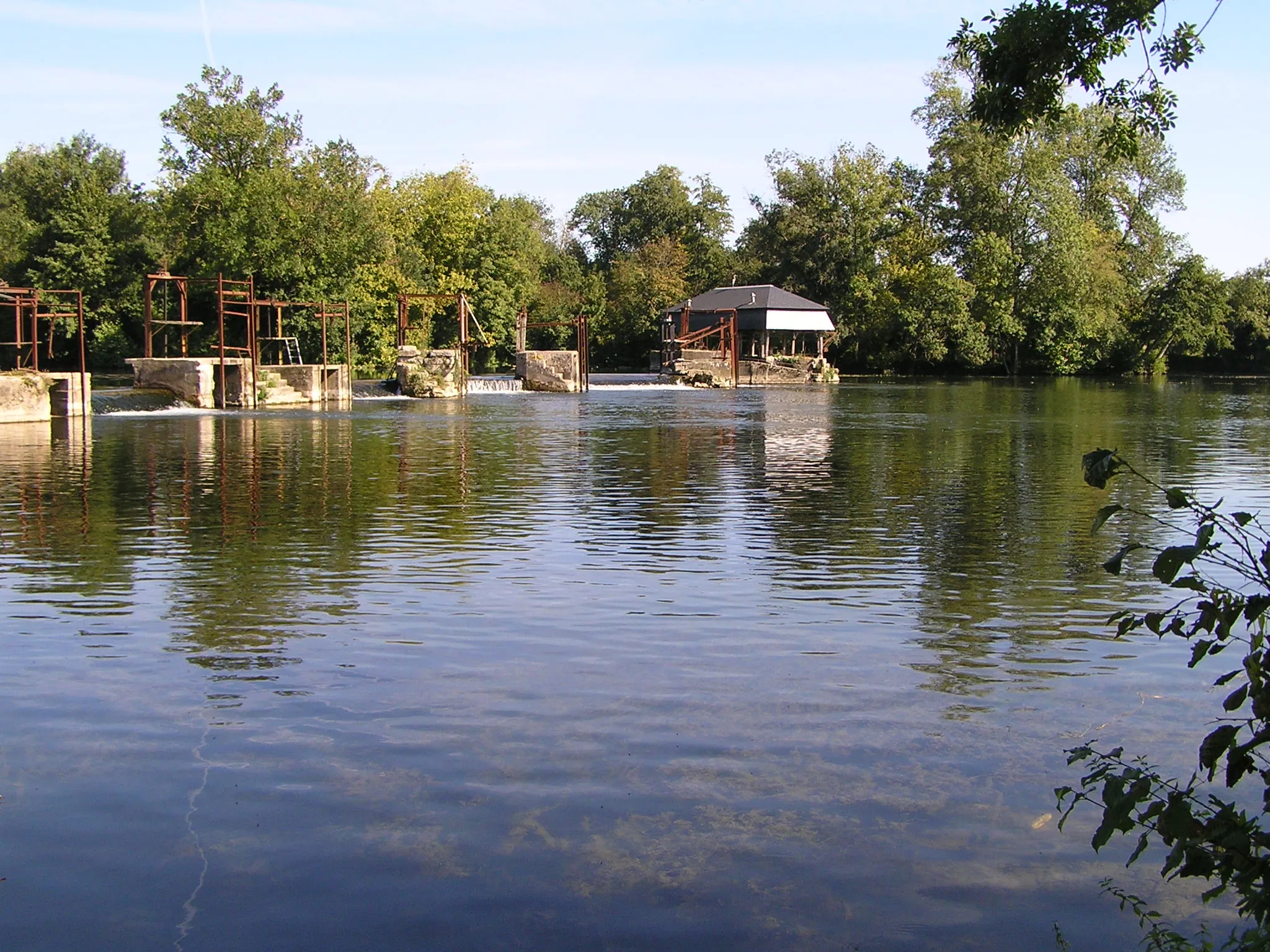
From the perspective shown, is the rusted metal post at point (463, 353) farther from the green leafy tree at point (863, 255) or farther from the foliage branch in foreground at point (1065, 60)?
the foliage branch in foreground at point (1065, 60)

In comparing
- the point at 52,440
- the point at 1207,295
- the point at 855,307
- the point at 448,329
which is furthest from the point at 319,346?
the point at 1207,295

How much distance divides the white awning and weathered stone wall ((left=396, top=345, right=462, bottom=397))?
27.9 meters

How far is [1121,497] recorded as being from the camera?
16875 millimetres

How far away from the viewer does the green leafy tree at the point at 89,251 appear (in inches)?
2235

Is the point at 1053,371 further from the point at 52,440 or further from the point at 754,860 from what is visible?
the point at 754,860

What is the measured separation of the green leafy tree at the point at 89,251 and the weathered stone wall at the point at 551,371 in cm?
1752

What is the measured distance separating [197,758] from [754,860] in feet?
10.1

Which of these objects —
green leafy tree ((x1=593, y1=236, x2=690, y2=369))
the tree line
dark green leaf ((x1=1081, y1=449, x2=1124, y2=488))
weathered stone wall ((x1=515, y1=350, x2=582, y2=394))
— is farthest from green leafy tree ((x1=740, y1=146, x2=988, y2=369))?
dark green leaf ((x1=1081, y1=449, x2=1124, y2=488))

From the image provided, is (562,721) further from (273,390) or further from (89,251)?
(89,251)

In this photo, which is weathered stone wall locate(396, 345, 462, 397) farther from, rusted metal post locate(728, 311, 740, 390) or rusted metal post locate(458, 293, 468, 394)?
rusted metal post locate(728, 311, 740, 390)

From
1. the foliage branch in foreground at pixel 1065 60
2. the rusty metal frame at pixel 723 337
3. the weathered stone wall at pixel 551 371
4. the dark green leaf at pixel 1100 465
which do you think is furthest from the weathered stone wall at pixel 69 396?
the rusty metal frame at pixel 723 337

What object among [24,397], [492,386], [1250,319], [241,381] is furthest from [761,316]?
[24,397]

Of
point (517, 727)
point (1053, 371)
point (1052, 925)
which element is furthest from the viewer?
point (1053, 371)

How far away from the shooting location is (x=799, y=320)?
2955 inches
